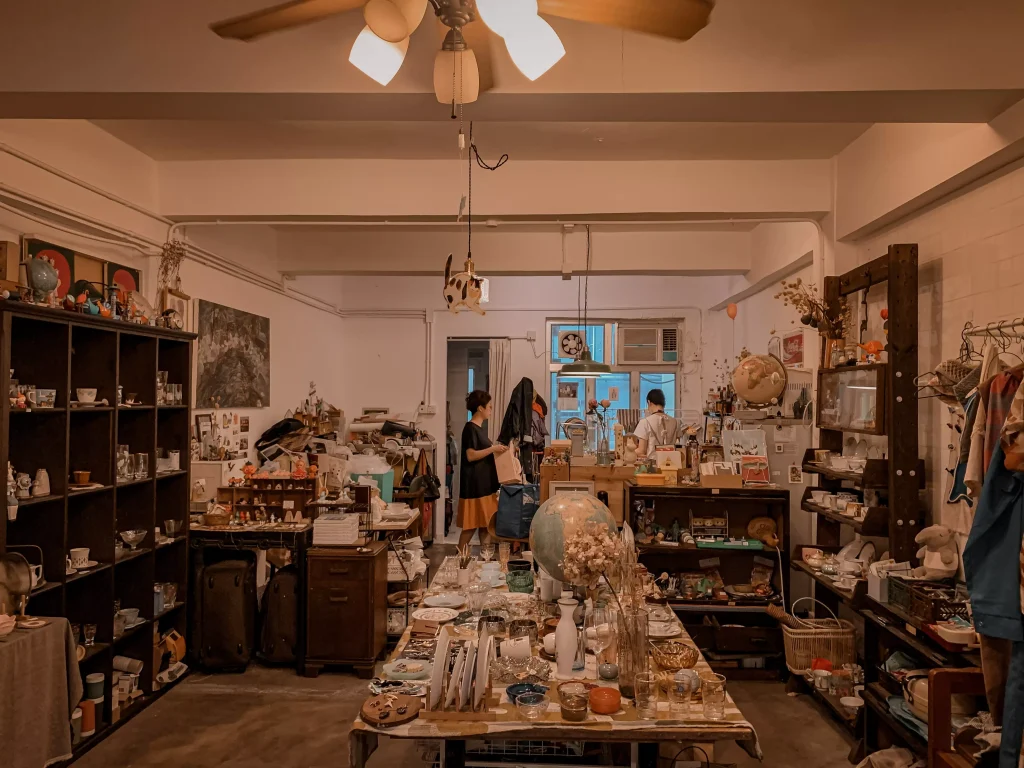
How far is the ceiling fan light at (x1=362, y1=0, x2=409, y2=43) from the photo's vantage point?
2.01 m

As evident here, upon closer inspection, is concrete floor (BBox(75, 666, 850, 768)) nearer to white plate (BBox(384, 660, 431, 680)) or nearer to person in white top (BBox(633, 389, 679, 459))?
white plate (BBox(384, 660, 431, 680))

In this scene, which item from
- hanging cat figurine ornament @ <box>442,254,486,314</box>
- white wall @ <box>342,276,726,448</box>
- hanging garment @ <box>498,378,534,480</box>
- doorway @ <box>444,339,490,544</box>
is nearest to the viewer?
hanging cat figurine ornament @ <box>442,254,486,314</box>

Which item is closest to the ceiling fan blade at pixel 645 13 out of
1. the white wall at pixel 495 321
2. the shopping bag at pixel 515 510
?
the shopping bag at pixel 515 510

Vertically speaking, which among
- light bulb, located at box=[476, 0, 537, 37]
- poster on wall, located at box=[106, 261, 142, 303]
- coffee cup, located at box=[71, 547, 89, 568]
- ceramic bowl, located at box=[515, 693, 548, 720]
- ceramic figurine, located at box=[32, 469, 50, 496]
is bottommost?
ceramic bowl, located at box=[515, 693, 548, 720]

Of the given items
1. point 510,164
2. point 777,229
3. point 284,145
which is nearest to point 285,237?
point 284,145

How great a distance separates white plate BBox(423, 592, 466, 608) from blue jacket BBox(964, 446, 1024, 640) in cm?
216

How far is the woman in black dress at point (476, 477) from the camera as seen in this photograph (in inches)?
243

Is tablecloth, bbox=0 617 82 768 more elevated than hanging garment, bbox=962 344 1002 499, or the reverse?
hanging garment, bbox=962 344 1002 499

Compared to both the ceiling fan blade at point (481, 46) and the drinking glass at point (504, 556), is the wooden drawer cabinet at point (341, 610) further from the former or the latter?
the ceiling fan blade at point (481, 46)

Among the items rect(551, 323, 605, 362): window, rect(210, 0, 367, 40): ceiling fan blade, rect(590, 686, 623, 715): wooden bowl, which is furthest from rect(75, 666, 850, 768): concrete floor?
rect(551, 323, 605, 362): window

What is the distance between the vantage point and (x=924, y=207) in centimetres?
393

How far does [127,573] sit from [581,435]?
3224 mm

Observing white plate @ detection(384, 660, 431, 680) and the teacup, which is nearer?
white plate @ detection(384, 660, 431, 680)

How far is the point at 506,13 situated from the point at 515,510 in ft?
13.6
